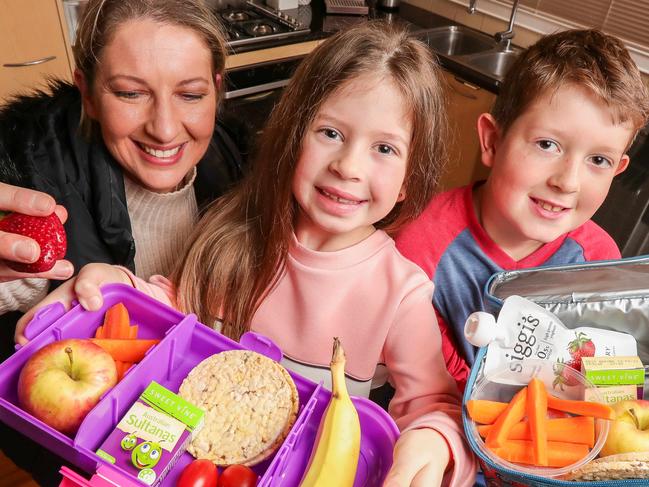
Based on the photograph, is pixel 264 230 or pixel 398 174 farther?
pixel 264 230

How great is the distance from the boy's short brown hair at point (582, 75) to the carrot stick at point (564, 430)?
0.51 meters

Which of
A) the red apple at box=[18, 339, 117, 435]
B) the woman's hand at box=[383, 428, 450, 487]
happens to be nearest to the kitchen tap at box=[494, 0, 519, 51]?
the woman's hand at box=[383, 428, 450, 487]

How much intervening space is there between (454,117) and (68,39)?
73.2 inches

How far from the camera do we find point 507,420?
75 cm

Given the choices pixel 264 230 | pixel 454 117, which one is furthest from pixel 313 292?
pixel 454 117

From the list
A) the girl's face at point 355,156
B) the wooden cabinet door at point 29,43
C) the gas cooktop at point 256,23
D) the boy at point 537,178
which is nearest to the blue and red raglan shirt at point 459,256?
the boy at point 537,178

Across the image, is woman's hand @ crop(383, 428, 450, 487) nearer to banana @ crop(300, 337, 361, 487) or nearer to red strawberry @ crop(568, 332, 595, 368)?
banana @ crop(300, 337, 361, 487)

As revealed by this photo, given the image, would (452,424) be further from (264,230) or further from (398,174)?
(264,230)

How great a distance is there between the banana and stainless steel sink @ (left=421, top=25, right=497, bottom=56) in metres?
2.79

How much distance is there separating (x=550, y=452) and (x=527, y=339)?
0.17m

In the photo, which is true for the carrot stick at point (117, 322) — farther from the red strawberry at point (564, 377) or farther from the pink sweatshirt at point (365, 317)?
the red strawberry at point (564, 377)

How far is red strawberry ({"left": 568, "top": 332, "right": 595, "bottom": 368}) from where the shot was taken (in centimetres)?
86

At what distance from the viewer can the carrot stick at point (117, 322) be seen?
83cm

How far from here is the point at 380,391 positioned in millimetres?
1192
